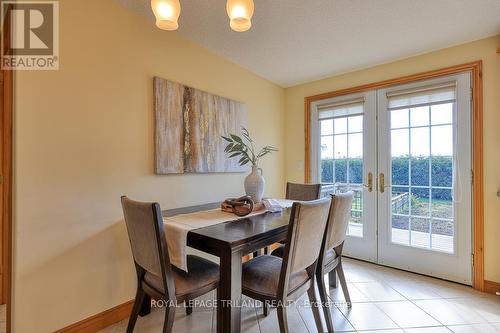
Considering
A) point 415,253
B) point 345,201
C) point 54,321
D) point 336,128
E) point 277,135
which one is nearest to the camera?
point 54,321

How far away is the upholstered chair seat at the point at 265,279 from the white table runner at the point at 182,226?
1.21 feet

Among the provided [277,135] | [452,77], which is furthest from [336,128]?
[452,77]

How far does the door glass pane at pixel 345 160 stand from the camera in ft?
9.80

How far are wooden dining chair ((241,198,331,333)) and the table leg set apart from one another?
7.7 inches

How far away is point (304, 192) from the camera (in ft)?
8.61

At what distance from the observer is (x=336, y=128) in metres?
3.18

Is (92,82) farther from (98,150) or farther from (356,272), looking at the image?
(356,272)

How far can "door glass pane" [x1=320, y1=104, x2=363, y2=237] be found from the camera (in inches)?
118

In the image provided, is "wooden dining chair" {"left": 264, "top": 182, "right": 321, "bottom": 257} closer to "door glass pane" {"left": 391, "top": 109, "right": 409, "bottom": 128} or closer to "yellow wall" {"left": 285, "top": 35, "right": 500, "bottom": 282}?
"door glass pane" {"left": 391, "top": 109, "right": 409, "bottom": 128}

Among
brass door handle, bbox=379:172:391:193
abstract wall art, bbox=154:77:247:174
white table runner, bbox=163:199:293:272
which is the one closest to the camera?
white table runner, bbox=163:199:293:272

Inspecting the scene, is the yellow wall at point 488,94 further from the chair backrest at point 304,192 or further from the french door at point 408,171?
the chair backrest at point 304,192

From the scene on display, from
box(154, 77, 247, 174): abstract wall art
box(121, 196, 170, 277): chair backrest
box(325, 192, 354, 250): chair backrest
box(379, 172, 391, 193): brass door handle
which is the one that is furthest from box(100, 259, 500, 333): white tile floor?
box(154, 77, 247, 174): abstract wall art

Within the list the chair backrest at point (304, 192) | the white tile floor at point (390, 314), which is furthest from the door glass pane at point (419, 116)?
the white tile floor at point (390, 314)

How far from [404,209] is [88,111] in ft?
10.2
